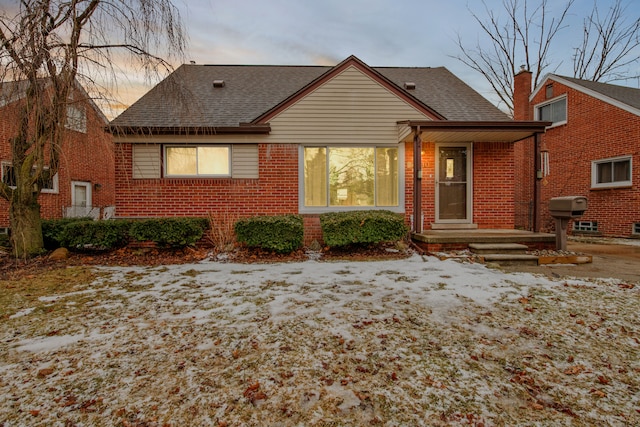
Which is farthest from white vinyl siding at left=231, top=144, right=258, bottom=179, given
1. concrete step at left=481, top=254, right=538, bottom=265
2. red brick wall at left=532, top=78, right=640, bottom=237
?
red brick wall at left=532, top=78, right=640, bottom=237

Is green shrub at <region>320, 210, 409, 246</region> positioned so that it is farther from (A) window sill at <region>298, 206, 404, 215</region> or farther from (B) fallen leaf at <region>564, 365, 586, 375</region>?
(B) fallen leaf at <region>564, 365, 586, 375</region>

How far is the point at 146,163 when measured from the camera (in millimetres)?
7609

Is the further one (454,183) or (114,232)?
(454,183)

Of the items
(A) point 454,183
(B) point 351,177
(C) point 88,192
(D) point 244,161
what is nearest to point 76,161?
(C) point 88,192

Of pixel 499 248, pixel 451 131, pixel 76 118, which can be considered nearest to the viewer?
pixel 76 118

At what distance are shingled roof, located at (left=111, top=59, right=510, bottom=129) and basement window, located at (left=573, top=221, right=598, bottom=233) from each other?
21.6ft

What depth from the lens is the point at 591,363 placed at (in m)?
2.29

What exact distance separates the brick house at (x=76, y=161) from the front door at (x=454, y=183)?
23.2 feet

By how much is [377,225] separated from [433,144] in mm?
3028

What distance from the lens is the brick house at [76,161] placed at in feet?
15.5

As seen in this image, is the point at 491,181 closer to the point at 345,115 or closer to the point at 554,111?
the point at 345,115

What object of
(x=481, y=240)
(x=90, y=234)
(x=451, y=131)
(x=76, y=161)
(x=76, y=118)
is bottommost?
(x=481, y=240)

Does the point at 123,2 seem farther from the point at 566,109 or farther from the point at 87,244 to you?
the point at 566,109

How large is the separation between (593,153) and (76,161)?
19.2 m
